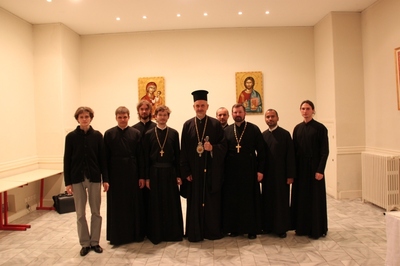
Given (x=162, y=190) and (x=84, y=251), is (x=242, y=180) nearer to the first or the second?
(x=162, y=190)

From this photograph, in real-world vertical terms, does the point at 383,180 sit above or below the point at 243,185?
below

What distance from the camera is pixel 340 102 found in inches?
242

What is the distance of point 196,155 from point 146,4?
2.97 m

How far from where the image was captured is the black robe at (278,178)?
4.18m

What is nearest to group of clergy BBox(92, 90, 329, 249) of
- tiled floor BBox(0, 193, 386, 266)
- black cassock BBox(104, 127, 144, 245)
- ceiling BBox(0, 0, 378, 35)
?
black cassock BBox(104, 127, 144, 245)

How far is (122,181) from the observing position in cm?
400

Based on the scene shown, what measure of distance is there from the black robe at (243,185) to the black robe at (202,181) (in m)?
0.14

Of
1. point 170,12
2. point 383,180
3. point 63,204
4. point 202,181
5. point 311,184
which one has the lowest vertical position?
point 63,204

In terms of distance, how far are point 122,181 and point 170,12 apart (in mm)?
3415

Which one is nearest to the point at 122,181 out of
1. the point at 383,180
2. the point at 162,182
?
the point at 162,182

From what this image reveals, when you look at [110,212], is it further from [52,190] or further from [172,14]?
[172,14]

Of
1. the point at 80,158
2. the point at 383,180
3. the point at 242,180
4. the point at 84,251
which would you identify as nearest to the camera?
the point at 80,158

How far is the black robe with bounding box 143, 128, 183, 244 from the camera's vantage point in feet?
13.3

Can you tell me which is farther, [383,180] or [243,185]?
[383,180]
